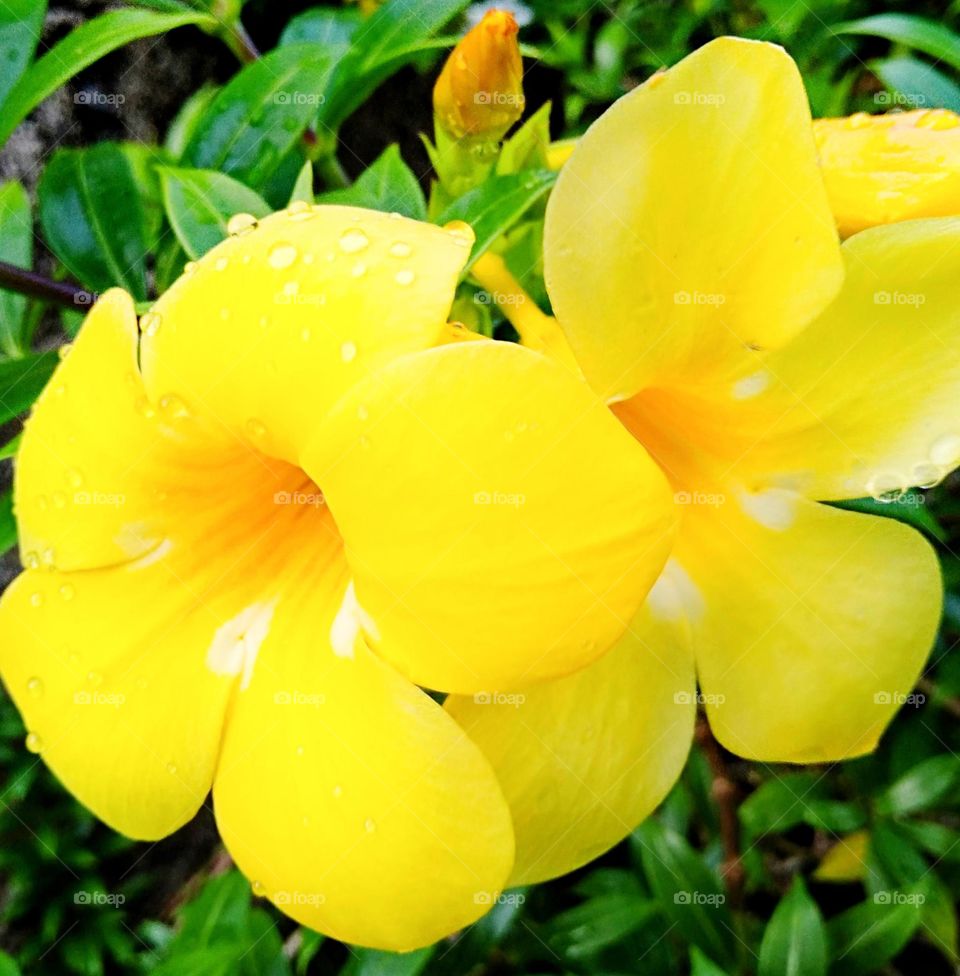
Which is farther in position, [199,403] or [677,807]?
[677,807]

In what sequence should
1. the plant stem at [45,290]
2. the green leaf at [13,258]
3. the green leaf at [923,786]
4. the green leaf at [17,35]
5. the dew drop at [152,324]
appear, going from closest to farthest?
the dew drop at [152,324]
the green leaf at [17,35]
the plant stem at [45,290]
the green leaf at [13,258]
the green leaf at [923,786]

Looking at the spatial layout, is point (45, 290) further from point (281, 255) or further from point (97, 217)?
point (281, 255)

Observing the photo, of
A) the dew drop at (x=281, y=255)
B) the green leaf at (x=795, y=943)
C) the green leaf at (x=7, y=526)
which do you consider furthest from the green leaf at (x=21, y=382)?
the green leaf at (x=795, y=943)

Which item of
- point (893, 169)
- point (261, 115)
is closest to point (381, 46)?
point (261, 115)

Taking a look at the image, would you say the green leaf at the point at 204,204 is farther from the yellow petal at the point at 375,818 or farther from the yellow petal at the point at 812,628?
the yellow petal at the point at 812,628

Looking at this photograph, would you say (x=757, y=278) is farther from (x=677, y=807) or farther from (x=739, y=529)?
(x=677, y=807)

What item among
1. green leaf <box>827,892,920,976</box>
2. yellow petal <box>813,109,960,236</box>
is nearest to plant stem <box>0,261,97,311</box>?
yellow petal <box>813,109,960,236</box>

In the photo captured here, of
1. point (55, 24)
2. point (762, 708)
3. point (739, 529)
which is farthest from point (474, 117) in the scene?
point (55, 24)
